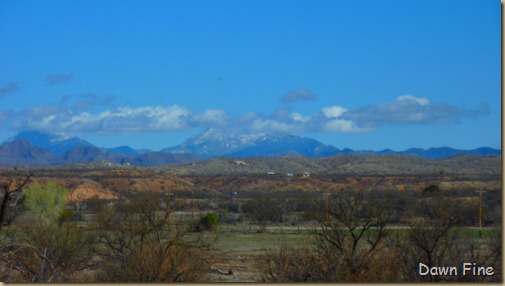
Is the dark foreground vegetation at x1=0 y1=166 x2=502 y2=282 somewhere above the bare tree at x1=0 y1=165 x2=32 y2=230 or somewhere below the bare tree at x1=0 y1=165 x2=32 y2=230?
below

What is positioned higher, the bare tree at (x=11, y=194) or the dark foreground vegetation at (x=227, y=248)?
the bare tree at (x=11, y=194)

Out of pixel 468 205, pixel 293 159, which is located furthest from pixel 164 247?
pixel 293 159

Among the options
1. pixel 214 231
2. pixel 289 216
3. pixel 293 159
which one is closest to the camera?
pixel 214 231

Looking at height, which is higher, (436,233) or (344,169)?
(344,169)

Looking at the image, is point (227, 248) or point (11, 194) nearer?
point (11, 194)

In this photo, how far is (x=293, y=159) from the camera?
187 meters

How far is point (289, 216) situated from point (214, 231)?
1856 cm

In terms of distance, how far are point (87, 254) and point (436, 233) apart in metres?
11.4

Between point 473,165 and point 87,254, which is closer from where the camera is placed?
point 87,254

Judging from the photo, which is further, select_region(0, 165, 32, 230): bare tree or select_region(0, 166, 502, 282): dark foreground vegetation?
select_region(0, 166, 502, 282): dark foreground vegetation

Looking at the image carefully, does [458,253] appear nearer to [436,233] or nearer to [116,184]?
[436,233]

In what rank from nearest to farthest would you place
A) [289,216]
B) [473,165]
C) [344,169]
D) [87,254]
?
[87,254] < [289,216] < [473,165] < [344,169]

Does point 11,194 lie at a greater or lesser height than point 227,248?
greater

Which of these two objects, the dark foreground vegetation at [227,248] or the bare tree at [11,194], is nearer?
the bare tree at [11,194]
